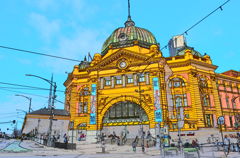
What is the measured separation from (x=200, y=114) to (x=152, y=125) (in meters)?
9.61

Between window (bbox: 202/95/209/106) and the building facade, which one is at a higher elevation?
window (bbox: 202/95/209/106)

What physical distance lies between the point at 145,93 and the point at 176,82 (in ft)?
23.4

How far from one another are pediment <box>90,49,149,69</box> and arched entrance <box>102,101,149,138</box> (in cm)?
920

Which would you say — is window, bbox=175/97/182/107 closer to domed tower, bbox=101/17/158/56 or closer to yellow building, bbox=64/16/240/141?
yellow building, bbox=64/16/240/141

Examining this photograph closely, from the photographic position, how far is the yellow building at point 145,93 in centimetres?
3953

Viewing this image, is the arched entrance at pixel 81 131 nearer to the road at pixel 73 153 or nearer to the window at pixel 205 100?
the road at pixel 73 153

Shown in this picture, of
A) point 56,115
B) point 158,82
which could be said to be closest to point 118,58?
point 158,82

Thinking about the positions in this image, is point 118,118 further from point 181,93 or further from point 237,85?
point 237,85

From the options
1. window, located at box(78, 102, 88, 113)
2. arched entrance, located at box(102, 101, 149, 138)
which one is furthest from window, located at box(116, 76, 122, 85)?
window, located at box(78, 102, 88, 113)

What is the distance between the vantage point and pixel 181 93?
41219mm

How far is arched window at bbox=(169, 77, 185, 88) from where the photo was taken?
4178cm

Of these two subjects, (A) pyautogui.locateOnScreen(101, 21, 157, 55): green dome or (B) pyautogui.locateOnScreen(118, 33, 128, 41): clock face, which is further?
(B) pyautogui.locateOnScreen(118, 33, 128, 41): clock face

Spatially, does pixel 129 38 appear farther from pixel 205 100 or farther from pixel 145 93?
pixel 205 100

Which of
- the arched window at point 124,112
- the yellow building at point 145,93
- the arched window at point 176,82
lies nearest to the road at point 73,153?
the yellow building at point 145,93
